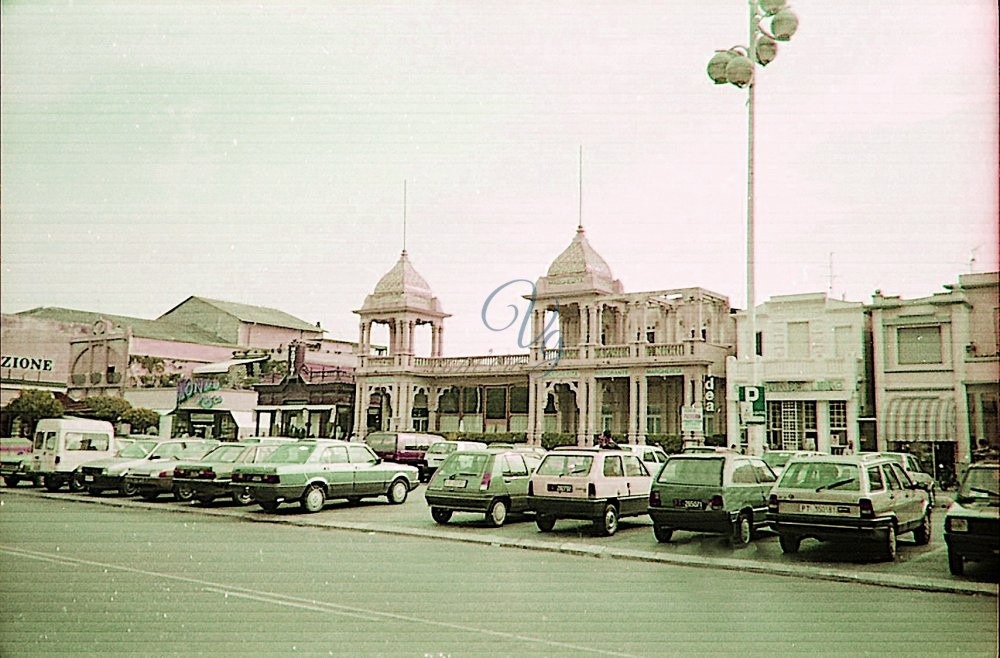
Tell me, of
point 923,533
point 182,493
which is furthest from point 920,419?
point 182,493

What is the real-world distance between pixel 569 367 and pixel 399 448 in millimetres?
10371

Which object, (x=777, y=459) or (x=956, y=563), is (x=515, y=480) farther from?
(x=956, y=563)

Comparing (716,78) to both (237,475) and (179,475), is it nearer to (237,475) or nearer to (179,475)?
(237,475)

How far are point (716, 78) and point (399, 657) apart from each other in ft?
30.2

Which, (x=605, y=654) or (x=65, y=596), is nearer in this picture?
(x=605, y=654)

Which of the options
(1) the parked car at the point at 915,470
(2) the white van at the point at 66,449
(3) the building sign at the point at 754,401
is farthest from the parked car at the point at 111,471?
(1) the parked car at the point at 915,470

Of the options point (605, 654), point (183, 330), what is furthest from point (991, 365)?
point (183, 330)

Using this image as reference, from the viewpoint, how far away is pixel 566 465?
1296cm

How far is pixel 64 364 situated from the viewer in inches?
505

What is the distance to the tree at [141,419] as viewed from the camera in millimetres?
26609

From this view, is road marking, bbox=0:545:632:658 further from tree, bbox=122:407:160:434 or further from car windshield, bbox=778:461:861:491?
tree, bbox=122:407:160:434

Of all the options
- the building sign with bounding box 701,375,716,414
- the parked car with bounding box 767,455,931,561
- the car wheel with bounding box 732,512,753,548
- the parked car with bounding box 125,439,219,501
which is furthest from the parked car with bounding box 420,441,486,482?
the parked car with bounding box 767,455,931,561

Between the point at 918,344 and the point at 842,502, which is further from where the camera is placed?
the point at 918,344

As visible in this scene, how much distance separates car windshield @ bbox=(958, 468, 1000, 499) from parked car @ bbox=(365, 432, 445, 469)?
63.7 feet
